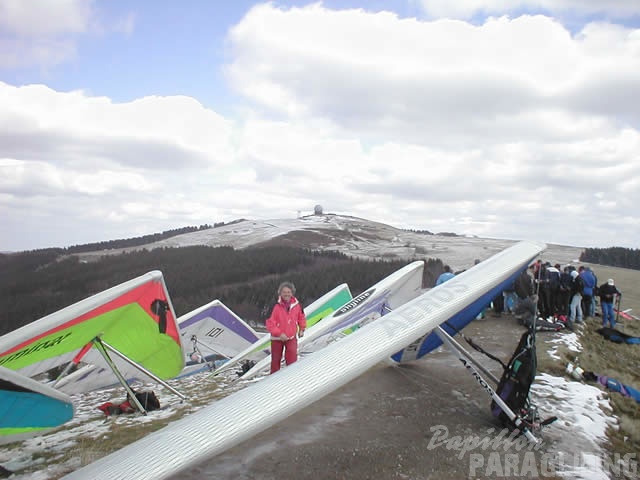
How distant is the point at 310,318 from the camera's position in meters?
9.37

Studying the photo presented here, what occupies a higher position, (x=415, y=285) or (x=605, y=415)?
(x=415, y=285)

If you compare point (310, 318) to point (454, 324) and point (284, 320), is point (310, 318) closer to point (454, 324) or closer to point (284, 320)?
point (284, 320)

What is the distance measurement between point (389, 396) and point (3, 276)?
92841 mm

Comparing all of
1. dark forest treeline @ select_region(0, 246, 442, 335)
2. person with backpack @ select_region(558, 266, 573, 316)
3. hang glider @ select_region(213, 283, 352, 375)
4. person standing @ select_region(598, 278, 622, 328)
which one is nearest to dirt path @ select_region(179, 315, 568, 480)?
hang glider @ select_region(213, 283, 352, 375)

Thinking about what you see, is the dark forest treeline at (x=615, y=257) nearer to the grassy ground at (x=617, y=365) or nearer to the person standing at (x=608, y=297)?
the grassy ground at (x=617, y=365)

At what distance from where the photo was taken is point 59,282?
60375 millimetres

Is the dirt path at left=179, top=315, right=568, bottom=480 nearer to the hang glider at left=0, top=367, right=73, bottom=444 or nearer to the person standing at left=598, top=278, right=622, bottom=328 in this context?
the hang glider at left=0, top=367, right=73, bottom=444

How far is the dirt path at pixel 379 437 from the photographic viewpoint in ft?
10.7

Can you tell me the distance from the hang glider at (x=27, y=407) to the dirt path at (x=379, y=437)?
4.70 ft

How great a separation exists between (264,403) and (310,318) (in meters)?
7.33

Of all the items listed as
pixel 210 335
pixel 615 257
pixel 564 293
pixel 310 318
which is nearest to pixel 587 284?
pixel 564 293

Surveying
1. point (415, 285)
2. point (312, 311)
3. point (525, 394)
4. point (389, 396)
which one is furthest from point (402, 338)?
point (312, 311)

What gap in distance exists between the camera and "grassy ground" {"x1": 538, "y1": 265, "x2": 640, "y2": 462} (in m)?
4.18

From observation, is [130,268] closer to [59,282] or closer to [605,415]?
[59,282]
